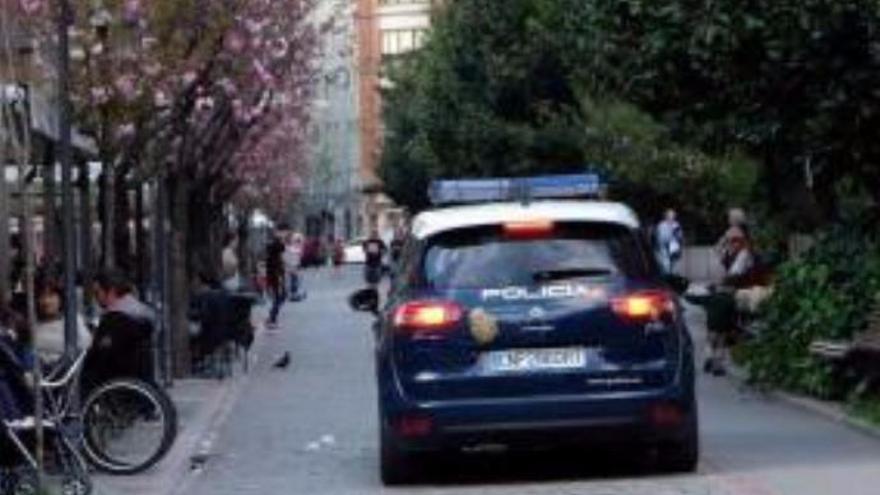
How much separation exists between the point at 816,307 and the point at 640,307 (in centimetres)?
668

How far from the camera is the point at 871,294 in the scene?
773 inches

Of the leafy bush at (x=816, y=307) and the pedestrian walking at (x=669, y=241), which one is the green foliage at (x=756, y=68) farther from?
the pedestrian walking at (x=669, y=241)

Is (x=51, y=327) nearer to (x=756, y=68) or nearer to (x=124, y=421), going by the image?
(x=124, y=421)

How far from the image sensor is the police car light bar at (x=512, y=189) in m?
17.7

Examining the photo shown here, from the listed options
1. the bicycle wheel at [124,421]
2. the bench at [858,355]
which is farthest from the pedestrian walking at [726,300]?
the bicycle wheel at [124,421]

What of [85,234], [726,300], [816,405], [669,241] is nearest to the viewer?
[816,405]

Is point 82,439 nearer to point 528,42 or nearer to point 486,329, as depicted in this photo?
point 486,329

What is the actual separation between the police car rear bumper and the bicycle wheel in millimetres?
2416

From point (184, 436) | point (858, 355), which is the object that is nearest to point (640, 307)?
point (858, 355)

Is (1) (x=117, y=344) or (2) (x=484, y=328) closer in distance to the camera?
(2) (x=484, y=328)

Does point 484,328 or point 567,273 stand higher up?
point 567,273

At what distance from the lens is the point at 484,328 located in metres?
14.1

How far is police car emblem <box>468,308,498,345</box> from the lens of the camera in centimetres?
1408

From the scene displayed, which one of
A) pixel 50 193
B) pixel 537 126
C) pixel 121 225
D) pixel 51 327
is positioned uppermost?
pixel 537 126
